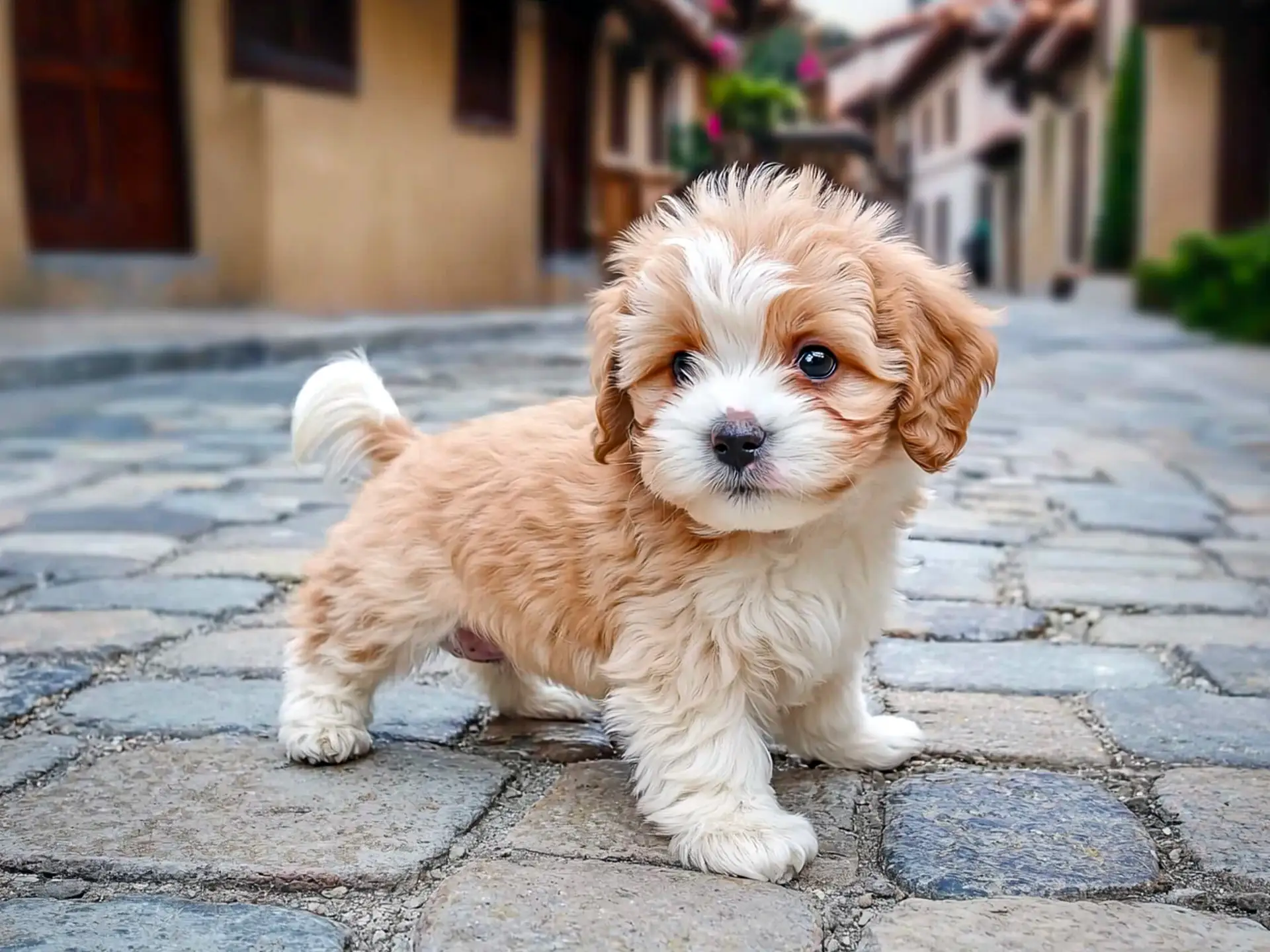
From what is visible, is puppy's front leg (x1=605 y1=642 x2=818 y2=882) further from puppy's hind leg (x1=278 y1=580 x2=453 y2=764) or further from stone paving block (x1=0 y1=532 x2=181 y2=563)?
stone paving block (x1=0 y1=532 x2=181 y2=563)

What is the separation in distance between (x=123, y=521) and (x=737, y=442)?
3503mm

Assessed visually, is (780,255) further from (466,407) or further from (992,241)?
(992,241)

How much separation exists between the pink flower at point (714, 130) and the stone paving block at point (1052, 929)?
2141cm

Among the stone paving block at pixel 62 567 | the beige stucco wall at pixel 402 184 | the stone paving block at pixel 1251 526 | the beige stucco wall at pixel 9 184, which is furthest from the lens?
the beige stucco wall at pixel 402 184

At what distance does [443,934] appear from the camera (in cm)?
193

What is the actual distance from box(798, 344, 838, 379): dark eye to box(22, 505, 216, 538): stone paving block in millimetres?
3156

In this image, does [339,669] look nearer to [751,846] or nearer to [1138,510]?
[751,846]

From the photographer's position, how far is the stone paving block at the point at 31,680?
9.70ft

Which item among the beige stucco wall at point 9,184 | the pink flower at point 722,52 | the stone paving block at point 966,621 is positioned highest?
the pink flower at point 722,52

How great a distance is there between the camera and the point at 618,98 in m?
23.8

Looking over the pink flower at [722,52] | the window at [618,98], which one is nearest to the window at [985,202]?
the pink flower at [722,52]

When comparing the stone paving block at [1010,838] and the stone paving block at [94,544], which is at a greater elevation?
the stone paving block at [94,544]

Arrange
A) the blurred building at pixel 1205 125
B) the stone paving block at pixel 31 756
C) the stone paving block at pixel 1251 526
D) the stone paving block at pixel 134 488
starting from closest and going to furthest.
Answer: the stone paving block at pixel 31 756 < the stone paving block at pixel 1251 526 < the stone paving block at pixel 134 488 < the blurred building at pixel 1205 125

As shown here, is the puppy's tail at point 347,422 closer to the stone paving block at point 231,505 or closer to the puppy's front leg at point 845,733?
the puppy's front leg at point 845,733
